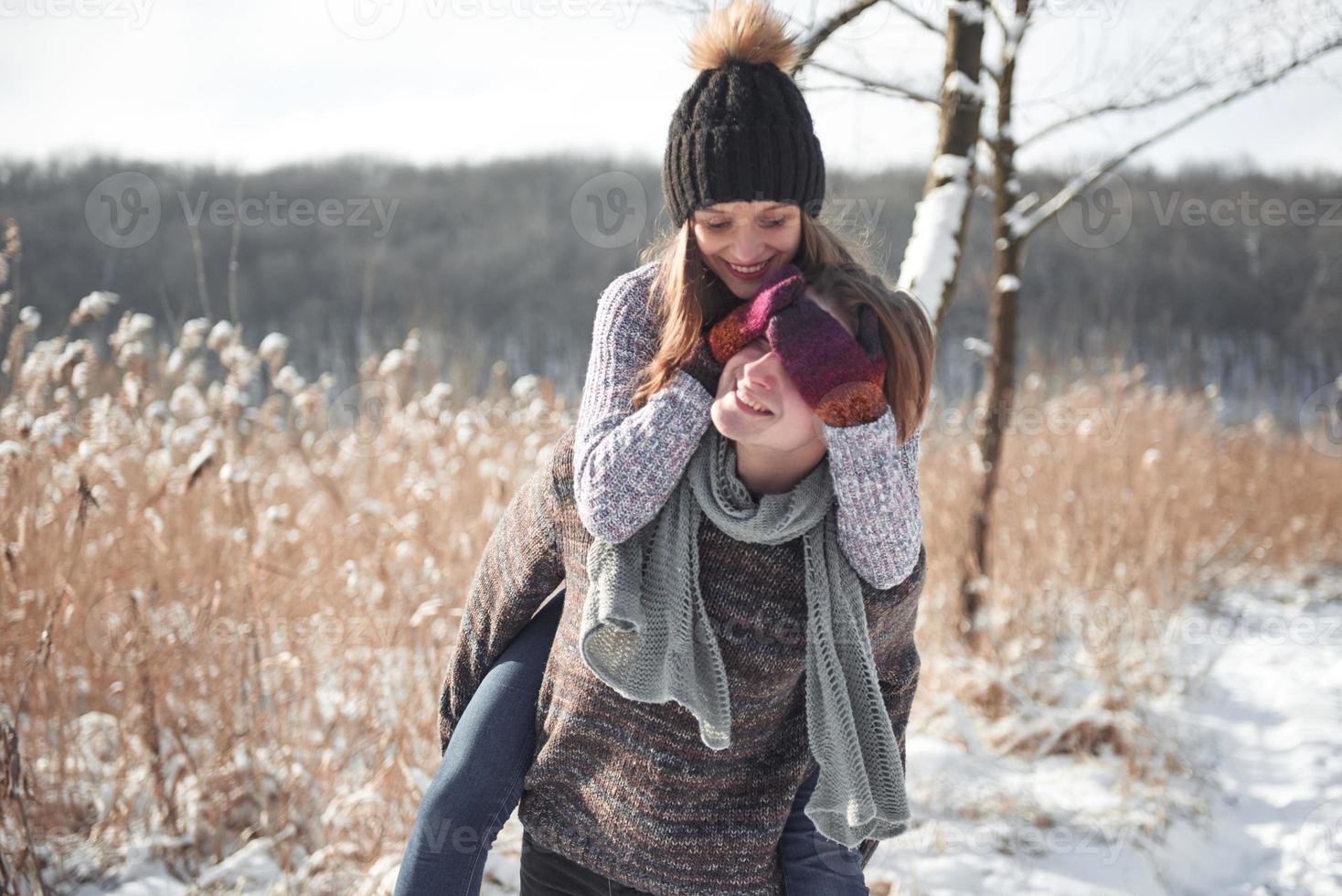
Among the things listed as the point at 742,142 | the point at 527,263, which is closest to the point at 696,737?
the point at 742,142

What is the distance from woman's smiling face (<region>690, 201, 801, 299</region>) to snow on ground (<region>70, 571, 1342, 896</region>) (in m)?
1.41

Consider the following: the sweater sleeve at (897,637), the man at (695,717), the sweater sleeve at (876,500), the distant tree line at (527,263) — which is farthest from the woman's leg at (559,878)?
the distant tree line at (527,263)

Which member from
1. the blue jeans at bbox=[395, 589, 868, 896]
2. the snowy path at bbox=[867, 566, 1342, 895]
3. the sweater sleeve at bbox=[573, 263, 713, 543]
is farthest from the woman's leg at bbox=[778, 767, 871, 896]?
the snowy path at bbox=[867, 566, 1342, 895]

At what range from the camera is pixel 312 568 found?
2.68m

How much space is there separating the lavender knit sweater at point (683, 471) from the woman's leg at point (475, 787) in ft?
1.05

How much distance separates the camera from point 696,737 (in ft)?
3.52

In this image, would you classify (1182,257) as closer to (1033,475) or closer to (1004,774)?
(1033,475)

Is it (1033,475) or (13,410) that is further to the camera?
(1033,475)

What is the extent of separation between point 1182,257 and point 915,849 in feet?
61.2

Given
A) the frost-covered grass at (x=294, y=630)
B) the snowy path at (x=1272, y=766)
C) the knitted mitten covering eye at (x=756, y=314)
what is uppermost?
the knitted mitten covering eye at (x=756, y=314)

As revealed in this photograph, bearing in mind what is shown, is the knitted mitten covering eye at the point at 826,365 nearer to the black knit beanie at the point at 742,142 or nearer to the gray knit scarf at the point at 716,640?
the gray knit scarf at the point at 716,640

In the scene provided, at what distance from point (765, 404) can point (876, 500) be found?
0.16 m

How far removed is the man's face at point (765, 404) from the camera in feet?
3.01

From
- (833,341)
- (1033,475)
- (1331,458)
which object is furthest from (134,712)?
(1331,458)
